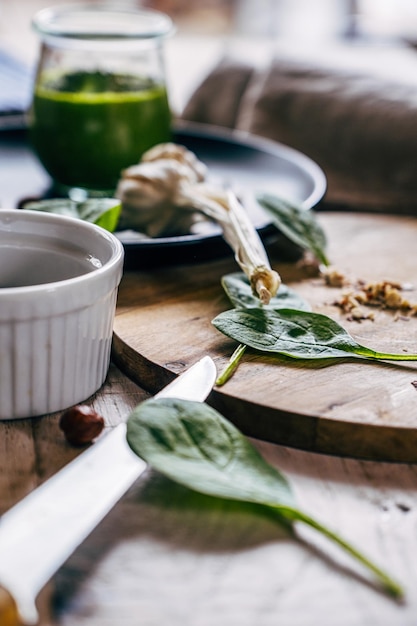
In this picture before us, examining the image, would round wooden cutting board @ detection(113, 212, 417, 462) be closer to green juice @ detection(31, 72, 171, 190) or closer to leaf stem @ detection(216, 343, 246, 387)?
leaf stem @ detection(216, 343, 246, 387)

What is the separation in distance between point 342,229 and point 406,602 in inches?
29.6

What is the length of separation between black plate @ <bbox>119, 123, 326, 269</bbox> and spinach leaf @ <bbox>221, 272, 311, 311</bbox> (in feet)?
0.29

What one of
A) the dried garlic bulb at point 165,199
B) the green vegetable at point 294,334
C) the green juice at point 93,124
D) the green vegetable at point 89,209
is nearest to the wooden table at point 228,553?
the green vegetable at point 294,334

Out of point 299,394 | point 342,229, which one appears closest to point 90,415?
point 299,394

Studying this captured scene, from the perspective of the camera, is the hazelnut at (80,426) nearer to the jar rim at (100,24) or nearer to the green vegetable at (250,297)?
the green vegetable at (250,297)

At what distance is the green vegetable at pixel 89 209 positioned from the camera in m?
0.96

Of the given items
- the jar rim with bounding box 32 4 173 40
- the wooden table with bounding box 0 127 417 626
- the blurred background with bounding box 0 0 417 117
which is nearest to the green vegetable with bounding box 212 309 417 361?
the wooden table with bounding box 0 127 417 626

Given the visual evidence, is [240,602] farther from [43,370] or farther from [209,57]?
[209,57]

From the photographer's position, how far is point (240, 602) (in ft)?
1.84

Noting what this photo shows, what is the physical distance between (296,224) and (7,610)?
0.68 m

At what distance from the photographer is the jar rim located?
1.21 meters

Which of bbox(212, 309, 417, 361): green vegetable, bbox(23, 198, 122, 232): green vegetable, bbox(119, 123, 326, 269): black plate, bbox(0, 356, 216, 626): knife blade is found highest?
bbox(23, 198, 122, 232): green vegetable

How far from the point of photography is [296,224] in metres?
1.07

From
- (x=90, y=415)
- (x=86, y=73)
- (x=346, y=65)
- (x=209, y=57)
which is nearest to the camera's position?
(x=90, y=415)
